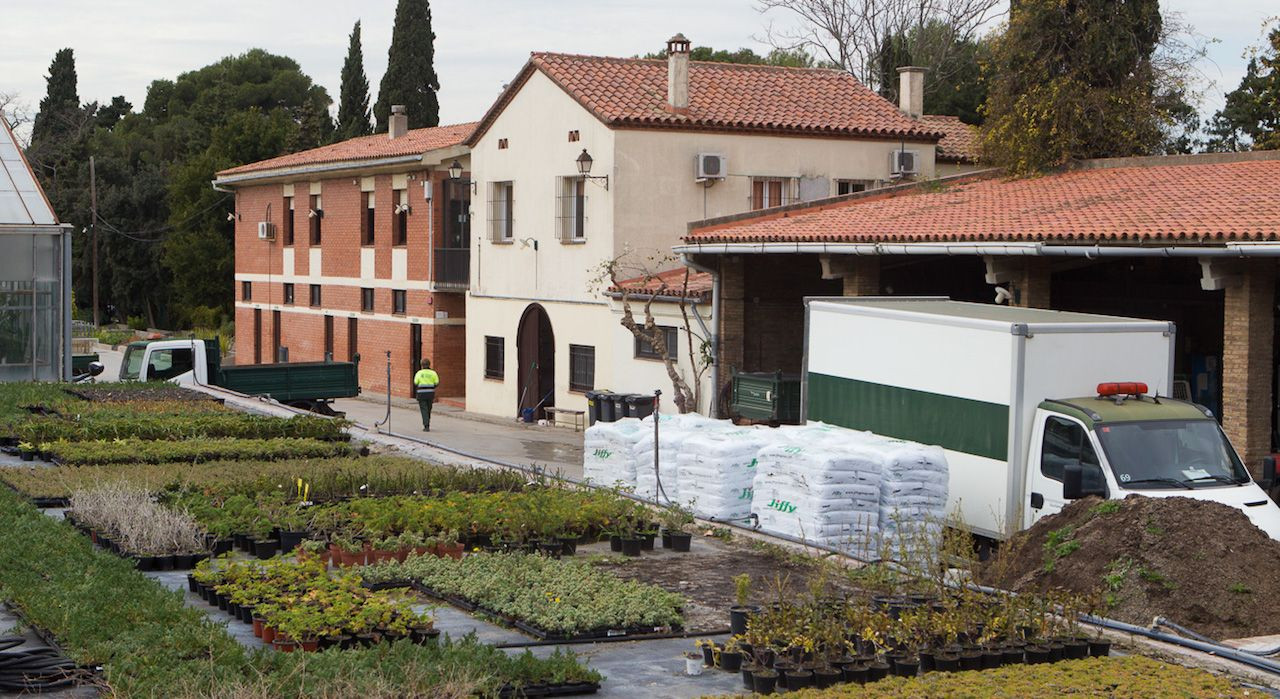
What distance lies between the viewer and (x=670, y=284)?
31.2 meters

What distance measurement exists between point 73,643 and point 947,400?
9.69 m

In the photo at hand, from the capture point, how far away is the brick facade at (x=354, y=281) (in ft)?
138

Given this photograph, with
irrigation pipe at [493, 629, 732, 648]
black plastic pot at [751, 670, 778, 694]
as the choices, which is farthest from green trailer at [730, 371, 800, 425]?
black plastic pot at [751, 670, 778, 694]

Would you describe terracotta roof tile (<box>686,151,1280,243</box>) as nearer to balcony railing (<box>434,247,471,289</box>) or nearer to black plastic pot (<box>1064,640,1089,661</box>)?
black plastic pot (<box>1064,640,1089,661</box>)

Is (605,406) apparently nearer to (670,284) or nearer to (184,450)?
(670,284)

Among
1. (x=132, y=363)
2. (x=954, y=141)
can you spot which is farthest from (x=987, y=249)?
(x=132, y=363)

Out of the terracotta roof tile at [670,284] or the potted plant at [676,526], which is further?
the terracotta roof tile at [670,284]

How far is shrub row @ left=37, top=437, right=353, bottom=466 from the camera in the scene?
20.5 meters

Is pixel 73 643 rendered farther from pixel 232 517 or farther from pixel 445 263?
pixel 445 263

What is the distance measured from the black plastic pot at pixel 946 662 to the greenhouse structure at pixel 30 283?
80.4 feet

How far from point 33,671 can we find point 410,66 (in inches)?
2089

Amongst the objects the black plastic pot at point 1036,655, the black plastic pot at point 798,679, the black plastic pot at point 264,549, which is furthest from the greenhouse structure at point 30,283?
the black plastic pot at point 1036,655

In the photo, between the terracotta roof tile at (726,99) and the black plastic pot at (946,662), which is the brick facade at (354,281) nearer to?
the terracotta roof tile at (726,99)

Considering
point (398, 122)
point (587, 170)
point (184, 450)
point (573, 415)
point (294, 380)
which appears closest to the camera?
point (184, 450)
